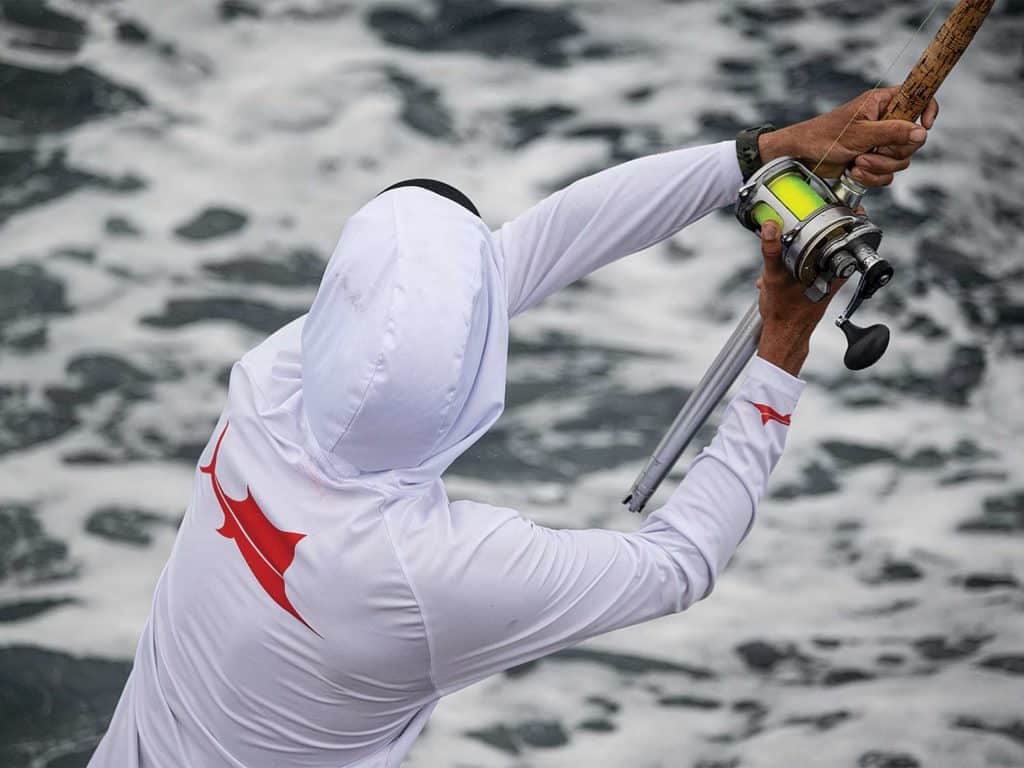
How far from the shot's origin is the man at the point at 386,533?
1.48m

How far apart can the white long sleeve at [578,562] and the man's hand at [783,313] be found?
0.12 ft

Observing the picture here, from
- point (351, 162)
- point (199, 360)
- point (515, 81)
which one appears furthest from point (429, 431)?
point (515, 81)

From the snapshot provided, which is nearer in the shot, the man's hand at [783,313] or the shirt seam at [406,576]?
the shirt seam at [406,576]

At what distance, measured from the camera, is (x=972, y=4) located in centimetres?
181

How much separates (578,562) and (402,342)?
37 cm

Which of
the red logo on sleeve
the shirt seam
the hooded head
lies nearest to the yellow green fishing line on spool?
the red logo on sleeve

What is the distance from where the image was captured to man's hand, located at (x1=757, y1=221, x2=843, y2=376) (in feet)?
5.95

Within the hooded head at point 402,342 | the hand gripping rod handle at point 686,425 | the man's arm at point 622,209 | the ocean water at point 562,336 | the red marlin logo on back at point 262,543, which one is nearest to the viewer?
the hooded head at point 402,342

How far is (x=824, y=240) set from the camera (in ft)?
5.77

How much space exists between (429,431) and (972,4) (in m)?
0.95

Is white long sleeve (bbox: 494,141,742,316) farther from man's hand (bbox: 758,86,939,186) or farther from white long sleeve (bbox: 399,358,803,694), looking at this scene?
white long sleeve (bbox: 399,358,803,694)

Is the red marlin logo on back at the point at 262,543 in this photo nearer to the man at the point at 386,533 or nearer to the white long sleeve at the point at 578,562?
the man at the point at 386,533

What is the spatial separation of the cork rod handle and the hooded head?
2.16 feet

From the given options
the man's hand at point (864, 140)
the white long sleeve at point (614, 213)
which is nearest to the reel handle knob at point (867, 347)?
the man's hand at point (864, 140)
